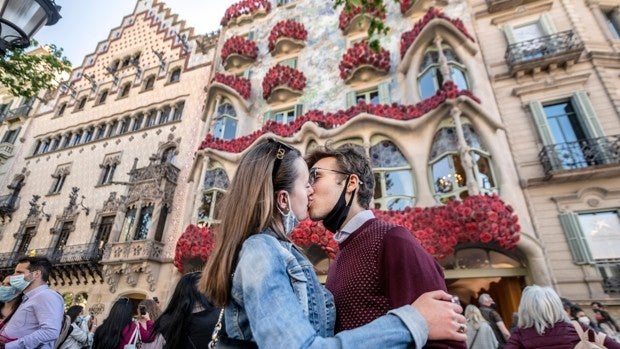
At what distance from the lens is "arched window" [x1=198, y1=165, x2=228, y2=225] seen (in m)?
12.9

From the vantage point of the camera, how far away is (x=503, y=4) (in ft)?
40.2

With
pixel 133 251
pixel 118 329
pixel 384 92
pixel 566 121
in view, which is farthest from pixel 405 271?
pixel 133 251

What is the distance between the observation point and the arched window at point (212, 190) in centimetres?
1287

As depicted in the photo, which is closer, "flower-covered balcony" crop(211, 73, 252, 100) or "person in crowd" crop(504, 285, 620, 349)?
"person in crowd" crop(504, 285, 620, 349)

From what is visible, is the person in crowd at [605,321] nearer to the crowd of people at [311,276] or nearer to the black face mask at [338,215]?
the crowd of people at [311,276]

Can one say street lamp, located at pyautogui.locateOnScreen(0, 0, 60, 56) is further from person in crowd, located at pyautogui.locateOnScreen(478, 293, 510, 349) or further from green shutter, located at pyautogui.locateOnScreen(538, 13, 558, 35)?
green shutter, located at pyautogui.locateOnScreen(538, 13, 558, 35)

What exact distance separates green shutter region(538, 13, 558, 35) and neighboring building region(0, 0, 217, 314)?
16109mm

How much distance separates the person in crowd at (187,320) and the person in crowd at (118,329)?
4.06 ft

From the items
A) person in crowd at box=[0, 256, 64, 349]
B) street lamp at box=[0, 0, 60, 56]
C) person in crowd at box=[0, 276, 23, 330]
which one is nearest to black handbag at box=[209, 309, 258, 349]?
person in crowd at box=[0, 256, 64, 349]

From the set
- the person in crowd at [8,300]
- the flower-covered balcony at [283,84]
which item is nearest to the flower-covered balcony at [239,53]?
the flower-covered balcony at [283,84]

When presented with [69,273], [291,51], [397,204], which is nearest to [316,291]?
[397,204]

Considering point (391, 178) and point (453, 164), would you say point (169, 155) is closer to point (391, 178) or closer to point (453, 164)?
point (391, 178)

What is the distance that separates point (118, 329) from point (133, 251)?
11.9 meters

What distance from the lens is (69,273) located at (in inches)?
625
